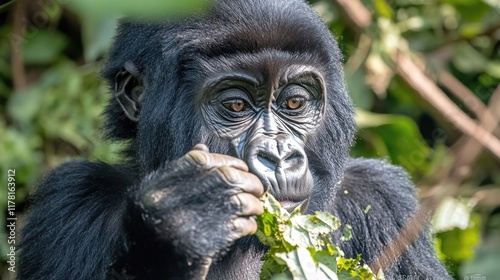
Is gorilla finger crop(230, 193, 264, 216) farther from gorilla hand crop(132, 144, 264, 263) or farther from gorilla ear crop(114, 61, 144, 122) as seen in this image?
gorilla ear crop(114, 61, 144, 122)

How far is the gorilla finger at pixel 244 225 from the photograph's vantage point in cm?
227

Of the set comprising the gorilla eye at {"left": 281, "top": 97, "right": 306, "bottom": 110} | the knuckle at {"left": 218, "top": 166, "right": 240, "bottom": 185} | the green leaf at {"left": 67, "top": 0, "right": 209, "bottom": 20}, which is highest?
the gorilla eye at {"left": 281, "top": 97, "right": 306, "bottom": 110}

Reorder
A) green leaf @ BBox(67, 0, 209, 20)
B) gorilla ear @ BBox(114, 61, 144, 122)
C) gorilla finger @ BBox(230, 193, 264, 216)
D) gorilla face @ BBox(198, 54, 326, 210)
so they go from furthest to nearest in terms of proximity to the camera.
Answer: gorilla ear @ BBox(114, 61, 144, 122) → gorilla face @ BBox(198, 54, 326, 210) → gorilla finger @ BBox(230, 193, 264, 216) → green leaf @ BBox(67, 0, 209, 20)

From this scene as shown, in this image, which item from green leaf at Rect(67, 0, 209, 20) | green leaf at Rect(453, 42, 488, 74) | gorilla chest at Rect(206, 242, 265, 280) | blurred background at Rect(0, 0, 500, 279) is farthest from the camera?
green leaf at Rect(453, 42, 488, 74)

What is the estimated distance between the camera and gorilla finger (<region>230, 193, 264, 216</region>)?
224cm

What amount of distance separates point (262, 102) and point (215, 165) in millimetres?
704

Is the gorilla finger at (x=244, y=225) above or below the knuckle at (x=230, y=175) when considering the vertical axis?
below

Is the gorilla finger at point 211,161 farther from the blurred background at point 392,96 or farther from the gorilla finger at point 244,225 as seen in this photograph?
the blurred background at point 392,96

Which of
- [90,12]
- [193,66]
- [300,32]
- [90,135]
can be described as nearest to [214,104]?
[193,66]

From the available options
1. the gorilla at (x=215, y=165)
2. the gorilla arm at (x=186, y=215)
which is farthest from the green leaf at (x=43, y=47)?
the gorilla arm at (x=186, y=215)

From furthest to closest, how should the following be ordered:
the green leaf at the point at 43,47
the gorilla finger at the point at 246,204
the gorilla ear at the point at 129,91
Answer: the green leaf at the point at 43,47 → the gorilla ear at the point at 129,91 → the gorilla finger at the point at 246,204

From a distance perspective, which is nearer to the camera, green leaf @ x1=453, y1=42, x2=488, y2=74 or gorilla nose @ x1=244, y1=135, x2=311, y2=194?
gorilla nose @ x1=244, y1=135, x2=311, y2=194

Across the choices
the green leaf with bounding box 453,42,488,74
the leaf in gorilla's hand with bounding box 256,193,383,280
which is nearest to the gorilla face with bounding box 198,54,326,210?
the leaf in gorilla's hand with bounding box 256,193,383,280

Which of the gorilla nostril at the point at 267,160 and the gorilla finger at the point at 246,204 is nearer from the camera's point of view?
the gorilla finger at the point at 246,204
